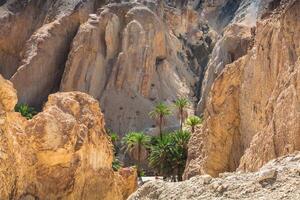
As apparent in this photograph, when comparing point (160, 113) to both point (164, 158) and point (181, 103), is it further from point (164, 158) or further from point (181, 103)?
point (164, 158)

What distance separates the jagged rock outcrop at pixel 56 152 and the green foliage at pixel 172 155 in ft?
69.7

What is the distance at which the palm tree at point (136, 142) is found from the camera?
51.7 meters

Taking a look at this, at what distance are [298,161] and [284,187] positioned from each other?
1009 millimetres

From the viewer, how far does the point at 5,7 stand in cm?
6619

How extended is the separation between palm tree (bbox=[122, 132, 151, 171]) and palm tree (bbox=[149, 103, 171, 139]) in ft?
9.90

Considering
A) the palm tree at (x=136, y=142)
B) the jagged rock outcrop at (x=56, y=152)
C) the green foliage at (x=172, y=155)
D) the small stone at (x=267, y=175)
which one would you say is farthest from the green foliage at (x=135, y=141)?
the small stone at (x=267, y=175)

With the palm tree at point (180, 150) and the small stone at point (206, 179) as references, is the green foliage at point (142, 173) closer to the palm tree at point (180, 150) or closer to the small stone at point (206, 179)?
the palm tree at point (180, 150)

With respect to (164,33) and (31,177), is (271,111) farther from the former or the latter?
(164,33)

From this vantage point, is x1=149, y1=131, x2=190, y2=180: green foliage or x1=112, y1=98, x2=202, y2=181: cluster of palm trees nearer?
x1=149, y1=131, x2=190, y2=180: green foliage

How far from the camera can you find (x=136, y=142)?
52438 mm

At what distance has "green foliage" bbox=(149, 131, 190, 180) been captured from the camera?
142 feet

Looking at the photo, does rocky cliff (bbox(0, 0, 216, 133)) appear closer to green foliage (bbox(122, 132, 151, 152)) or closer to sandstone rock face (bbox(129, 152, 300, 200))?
green foliage (bbox(122, 132, 151, 152))

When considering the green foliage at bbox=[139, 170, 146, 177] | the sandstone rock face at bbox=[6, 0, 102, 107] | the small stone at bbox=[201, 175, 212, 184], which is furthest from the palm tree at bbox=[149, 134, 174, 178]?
the small stone at bbox=[201, 175, 212, 184]

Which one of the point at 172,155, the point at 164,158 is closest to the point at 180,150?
the point at 172,155
